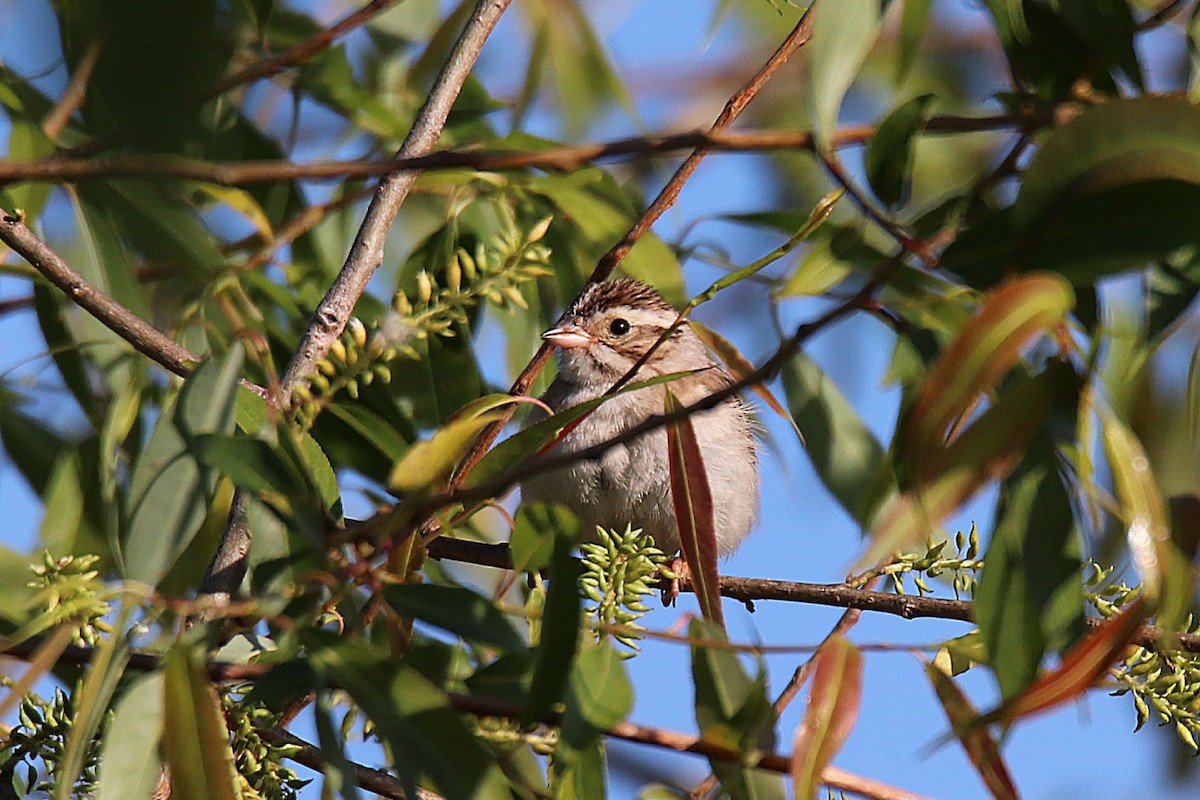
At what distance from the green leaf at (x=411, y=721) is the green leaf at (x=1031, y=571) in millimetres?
711

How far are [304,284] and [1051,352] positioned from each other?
1.98 metres

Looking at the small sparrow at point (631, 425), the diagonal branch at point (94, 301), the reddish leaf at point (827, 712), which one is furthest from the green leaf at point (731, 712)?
the small sparrow at point (631, 425)

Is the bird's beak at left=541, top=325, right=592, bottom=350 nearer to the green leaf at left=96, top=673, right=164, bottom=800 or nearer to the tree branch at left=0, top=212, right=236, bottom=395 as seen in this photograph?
the tree branch at left=0, top=212, right=236, bottom=395

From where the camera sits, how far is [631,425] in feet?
14.8

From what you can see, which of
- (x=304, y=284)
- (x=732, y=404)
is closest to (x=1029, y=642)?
(x=304, y=284)

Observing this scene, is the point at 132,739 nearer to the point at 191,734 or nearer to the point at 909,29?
the point at 191,734

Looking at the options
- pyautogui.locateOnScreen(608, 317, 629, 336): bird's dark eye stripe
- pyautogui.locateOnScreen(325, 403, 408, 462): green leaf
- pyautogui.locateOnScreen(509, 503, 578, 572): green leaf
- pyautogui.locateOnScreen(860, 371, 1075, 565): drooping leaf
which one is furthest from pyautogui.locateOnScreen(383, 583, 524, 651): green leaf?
pyautogui.locateOnScreen(608, 317, 629, 336): bird's dark eye stripe

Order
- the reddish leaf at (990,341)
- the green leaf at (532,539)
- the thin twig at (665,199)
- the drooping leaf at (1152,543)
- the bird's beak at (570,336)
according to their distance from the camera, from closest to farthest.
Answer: the reddish leaf at (990,341) → the drooping leaf at (1152,543) → the green leaf at (532,539) → the thin twig at (665,199) → the bird's beak at (570,336)

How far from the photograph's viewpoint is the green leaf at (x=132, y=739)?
1896mm

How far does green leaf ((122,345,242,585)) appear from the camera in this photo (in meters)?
2.04

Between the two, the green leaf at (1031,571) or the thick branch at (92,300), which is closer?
the green leaf at (1031,571)

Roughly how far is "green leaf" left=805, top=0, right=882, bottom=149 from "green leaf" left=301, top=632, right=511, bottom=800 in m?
0.91

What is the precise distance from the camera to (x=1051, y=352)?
6.82ft

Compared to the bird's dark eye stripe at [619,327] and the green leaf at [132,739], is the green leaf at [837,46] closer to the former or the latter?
the green leaf at [132,739]
